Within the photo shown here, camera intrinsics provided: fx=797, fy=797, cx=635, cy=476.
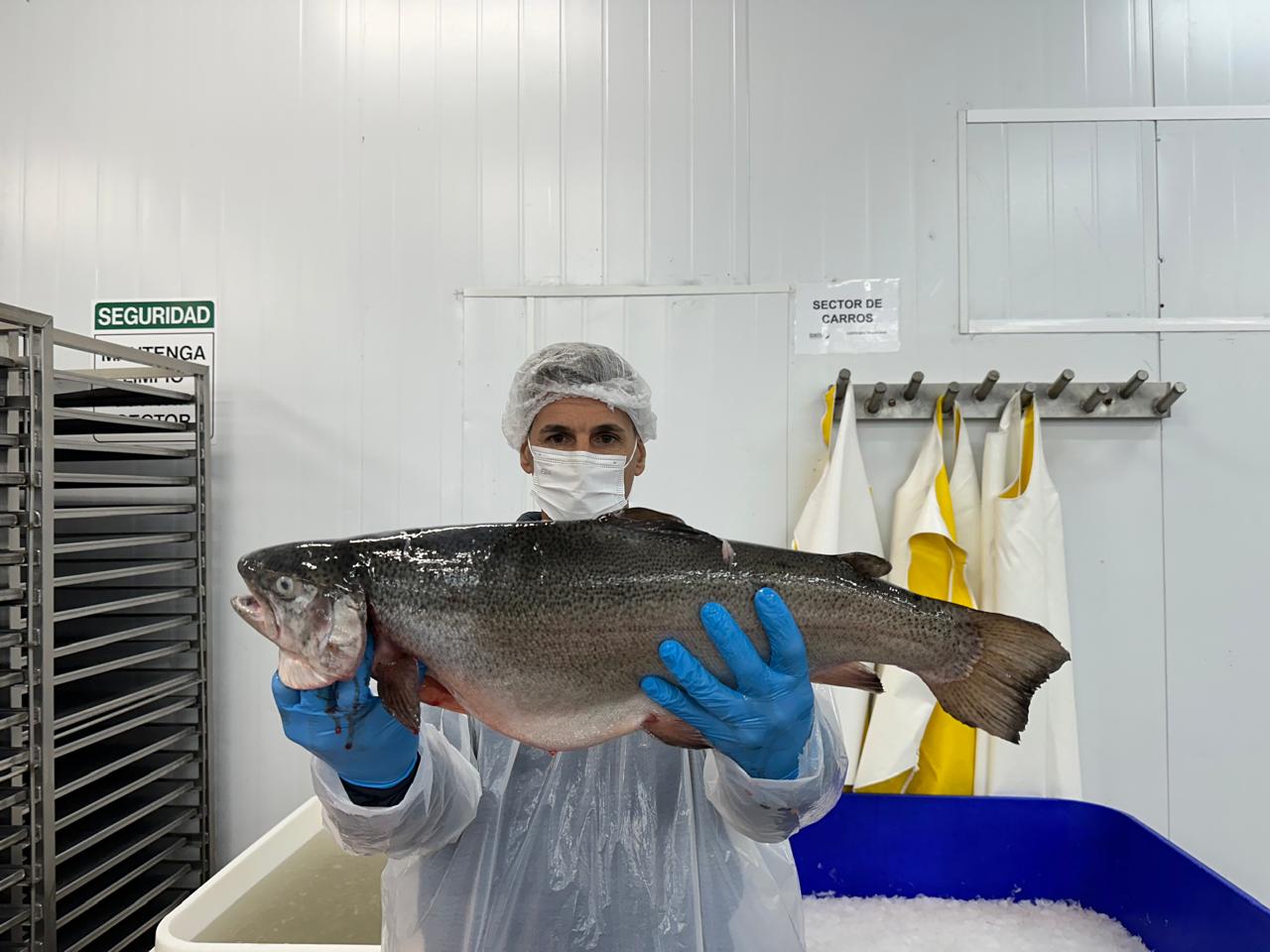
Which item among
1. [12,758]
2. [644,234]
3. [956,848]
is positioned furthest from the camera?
[644,234]

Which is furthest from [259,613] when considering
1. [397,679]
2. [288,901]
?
[288,901]

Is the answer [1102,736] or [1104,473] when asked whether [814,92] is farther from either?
[1102,736]

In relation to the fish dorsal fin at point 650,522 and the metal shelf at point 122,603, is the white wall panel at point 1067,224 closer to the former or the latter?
the fish dorsal fin at point 650,522

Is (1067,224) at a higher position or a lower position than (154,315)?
higher

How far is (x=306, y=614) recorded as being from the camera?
2.93ft

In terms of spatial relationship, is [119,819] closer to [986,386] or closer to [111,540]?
[111,540]

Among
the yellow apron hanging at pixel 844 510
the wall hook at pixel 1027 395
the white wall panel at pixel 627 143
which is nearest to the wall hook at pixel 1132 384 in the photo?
the wall hook at pixel 1027 395

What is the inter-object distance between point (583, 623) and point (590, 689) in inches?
3.3

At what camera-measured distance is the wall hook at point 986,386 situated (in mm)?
2062

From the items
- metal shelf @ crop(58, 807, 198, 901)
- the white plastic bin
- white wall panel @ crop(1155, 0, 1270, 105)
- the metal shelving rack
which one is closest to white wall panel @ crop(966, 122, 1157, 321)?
white wall panel @ crop(1155, 0, 1270, 105)

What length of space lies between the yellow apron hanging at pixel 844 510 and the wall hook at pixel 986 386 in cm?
33

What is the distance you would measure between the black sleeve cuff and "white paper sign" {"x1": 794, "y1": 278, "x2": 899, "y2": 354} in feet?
5.21

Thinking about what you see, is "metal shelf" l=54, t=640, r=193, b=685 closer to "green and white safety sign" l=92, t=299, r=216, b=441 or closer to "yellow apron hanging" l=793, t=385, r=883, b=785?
"green and white safety sign" l=92, t=299, r=216, b=441

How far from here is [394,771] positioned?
3.40 feet
